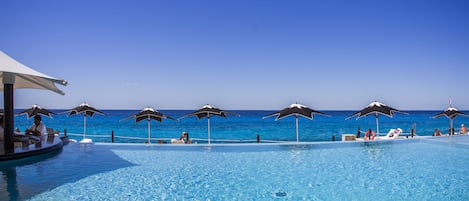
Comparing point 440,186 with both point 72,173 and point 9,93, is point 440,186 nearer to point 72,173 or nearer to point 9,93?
point 72,173

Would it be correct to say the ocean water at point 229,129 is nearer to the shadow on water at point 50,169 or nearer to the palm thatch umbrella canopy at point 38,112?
the palm thatch umbrella canopy at point 38,112

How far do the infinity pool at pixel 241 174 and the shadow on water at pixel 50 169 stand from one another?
0.02 meters

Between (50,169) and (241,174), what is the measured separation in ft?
14.3

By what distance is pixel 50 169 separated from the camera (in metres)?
7.68

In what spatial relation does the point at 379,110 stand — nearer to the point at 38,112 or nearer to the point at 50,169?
the point at 50,169

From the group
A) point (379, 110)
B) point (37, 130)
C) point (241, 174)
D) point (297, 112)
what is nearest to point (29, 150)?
point (37, 130)

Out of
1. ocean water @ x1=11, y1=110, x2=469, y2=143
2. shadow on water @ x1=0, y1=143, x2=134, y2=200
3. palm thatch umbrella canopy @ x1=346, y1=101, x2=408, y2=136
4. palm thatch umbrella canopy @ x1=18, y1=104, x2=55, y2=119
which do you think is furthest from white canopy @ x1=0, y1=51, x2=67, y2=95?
palm thatch umbrella canopy @ x1=346, y1=101, x2=408, y2=136

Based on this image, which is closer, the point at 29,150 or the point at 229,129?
the point at 29,150

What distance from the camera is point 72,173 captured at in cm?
738

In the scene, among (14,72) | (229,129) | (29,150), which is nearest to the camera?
(14,72)

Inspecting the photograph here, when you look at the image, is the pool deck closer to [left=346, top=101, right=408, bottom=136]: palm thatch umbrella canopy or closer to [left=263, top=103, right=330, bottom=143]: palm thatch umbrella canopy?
[left=263, top=103, right=330, bottom=143]: palm thatch umbrella canopy

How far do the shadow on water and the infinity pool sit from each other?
0.02 meters

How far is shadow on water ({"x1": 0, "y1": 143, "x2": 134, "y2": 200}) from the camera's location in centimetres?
599

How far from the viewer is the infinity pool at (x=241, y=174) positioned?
19.5 ft
